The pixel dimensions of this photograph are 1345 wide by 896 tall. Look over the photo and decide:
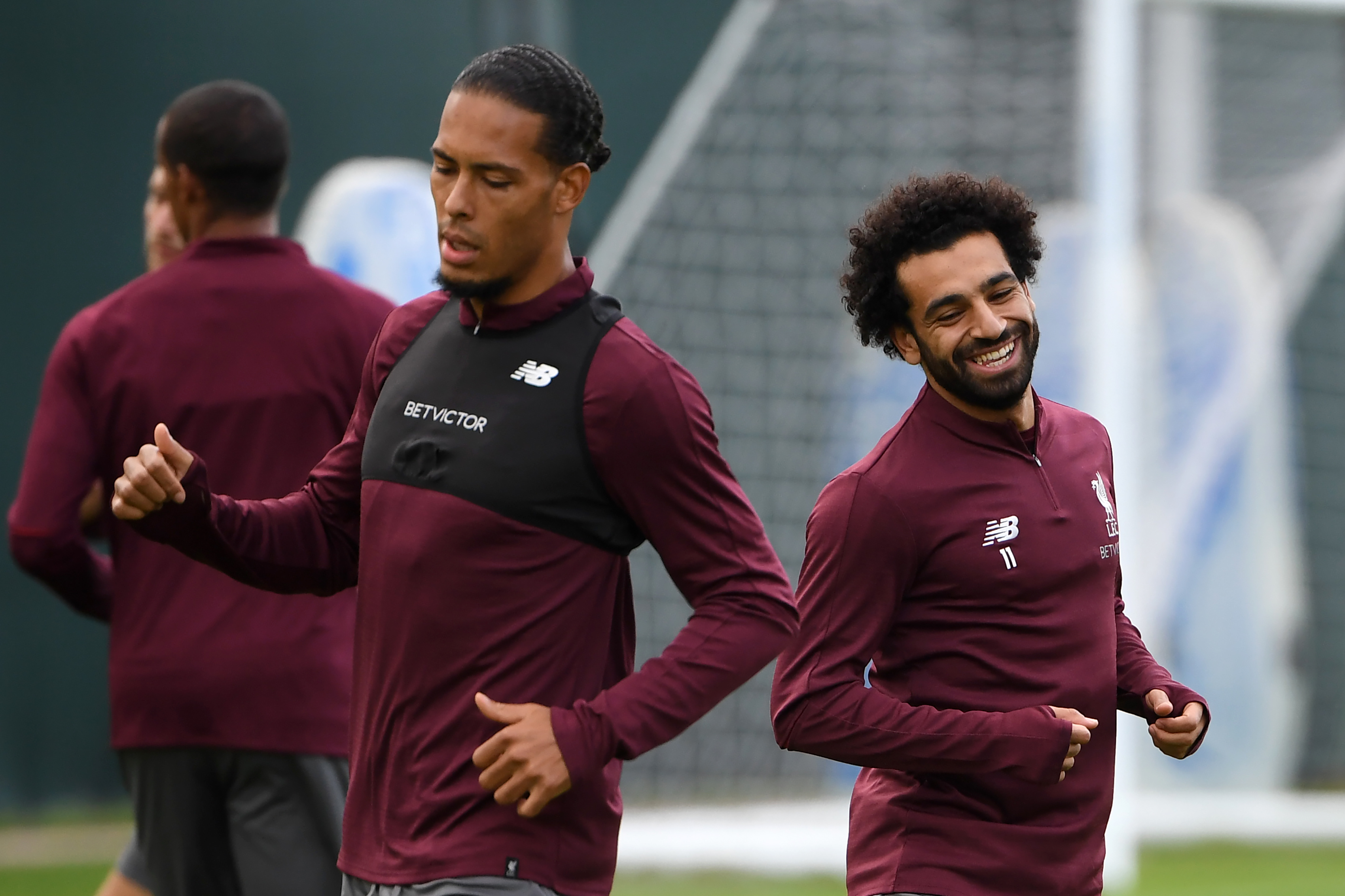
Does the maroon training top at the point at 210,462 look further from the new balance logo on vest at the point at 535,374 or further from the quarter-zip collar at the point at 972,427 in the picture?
the quarter-zip collar at the point at 972,427

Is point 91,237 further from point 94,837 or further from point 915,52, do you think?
point 915,52

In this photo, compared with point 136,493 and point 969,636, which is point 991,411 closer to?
point 969,636

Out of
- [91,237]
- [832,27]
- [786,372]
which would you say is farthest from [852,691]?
[91,237]

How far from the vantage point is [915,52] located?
23.0 ft

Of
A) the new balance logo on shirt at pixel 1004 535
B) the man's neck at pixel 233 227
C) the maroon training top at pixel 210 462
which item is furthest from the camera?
the man's neck at pixel 233 227

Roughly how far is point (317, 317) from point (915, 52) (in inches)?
162

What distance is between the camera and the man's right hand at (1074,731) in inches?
101

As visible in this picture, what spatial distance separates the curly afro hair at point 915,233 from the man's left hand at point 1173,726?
0.72 metres

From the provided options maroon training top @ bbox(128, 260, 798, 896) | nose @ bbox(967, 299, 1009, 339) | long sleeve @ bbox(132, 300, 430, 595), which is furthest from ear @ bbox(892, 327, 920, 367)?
long sleeve @ bbox(132, 300, 430, 595)

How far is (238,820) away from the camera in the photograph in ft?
11.2

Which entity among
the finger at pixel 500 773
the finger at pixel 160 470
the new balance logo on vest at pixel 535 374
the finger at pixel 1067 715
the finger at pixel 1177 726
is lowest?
the finger at pixel 500 773

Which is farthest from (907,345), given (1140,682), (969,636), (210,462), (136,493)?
(210,462)

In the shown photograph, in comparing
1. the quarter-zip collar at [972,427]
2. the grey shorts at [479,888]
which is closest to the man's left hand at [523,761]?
the grey shorts at [479,888]

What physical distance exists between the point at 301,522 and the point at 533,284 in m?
0.54
